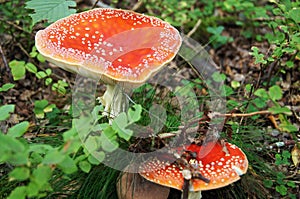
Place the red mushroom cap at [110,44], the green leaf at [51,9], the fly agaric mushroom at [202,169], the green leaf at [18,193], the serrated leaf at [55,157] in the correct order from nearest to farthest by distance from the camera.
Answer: the serrated leaf at [55,157], the green leaf at [18,193], the fly agaric mushroom at [202,169], the red mushroom cap at [110,44], the green leaf at [51,9]

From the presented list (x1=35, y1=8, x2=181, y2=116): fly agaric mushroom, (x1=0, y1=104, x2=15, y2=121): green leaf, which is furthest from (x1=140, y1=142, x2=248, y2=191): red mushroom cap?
(x1=0, y1=104, x2=15, y2=121): green leaf

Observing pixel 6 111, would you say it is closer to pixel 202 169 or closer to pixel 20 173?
pixel 20 173

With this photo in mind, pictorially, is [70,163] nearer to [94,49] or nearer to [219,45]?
[94,49]

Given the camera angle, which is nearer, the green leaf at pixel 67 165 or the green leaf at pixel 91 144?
the green leaf at pixel 67 165

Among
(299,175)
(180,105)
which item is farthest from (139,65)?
(299,175)

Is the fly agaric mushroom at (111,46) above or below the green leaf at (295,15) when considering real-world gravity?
above

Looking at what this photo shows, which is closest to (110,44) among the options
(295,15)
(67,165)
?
(67,165)

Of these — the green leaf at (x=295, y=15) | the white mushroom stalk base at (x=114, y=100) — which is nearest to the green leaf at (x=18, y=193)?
the white mushroom stalk base at (x=114, y=100)

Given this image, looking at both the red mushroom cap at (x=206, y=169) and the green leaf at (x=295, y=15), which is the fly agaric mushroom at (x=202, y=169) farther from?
the green leaf at (x=295, y=15)
